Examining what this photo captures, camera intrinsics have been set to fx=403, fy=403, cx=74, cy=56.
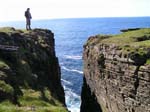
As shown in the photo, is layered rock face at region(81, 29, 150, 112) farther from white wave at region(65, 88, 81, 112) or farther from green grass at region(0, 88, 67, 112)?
white wave at region(65, 88, 81, 112)

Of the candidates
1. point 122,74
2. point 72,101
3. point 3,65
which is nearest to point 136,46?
point 122,74

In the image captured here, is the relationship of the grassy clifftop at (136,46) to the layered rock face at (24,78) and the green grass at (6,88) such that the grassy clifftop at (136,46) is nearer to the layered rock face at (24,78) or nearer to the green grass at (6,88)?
the layered rock face at (24,78)

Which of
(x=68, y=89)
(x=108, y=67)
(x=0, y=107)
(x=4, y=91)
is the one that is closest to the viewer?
(x=0, y=107)

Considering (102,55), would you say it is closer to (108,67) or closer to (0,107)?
(108,67)

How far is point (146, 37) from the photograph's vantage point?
1380 inches

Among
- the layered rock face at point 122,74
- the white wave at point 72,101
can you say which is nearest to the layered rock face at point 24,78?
the layered rock face at point 122,74

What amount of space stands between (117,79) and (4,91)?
1397cm

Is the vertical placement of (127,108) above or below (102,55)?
below

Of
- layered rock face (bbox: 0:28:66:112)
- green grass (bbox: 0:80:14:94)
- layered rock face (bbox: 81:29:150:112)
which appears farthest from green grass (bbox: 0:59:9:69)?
layered rock face (bbox: 81:29:150:112)

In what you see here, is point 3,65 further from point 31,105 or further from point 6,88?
point 31,105

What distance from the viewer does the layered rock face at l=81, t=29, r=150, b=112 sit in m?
28.1

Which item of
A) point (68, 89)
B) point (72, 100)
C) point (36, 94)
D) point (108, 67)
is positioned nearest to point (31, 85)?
point (36, 94)

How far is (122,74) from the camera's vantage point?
3061 cm

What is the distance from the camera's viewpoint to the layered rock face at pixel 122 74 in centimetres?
2806
